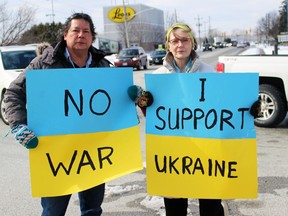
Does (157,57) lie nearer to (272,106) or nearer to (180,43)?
(272,106)

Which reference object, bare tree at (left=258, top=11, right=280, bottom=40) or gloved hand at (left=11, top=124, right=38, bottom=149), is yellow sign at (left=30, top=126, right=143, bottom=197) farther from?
bare tree at (left=258, top=11, right=280, bottom=40)

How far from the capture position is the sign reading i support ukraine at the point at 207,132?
2.83 meters

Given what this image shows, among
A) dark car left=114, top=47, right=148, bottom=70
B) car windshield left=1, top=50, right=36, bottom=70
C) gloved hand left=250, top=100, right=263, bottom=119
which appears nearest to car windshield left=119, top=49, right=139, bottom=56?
dark car left=114, top=47, right=148, bottom=70

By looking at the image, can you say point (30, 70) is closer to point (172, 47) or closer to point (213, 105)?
point (172, 47)

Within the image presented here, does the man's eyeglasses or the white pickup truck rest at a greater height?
the man's eyeglasses

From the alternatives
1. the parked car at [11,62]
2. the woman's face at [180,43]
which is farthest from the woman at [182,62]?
the parked car at [11,62]

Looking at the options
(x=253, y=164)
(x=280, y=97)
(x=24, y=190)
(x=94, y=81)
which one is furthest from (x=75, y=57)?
(x=280, y=97)

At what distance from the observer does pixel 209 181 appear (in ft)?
9.49

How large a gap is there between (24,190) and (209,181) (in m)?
2.56

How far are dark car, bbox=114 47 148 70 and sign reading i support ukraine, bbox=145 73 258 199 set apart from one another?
23925 mm

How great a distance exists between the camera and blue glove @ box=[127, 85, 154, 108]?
290cm

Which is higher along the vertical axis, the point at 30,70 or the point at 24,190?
the point at 30,70

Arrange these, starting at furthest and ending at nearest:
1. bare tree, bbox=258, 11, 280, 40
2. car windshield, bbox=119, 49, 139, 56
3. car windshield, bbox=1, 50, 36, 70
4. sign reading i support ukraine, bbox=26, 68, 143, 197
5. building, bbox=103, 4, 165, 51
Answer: building, bbox=103, 4, 165, 51 < bare tree, bbox=258, 11, 280, 40 < car windshield, bbox=119, 49, 139, 56 < car windshield, bbox=1, 50, 36, 70 < sign reading i support ukraine, bbox=26, 68, 143, 197

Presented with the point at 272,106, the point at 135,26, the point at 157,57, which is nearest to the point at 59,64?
the point at 272,106
